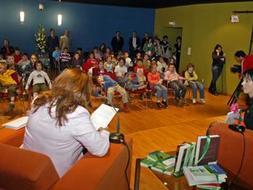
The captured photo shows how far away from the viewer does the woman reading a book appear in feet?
6.00

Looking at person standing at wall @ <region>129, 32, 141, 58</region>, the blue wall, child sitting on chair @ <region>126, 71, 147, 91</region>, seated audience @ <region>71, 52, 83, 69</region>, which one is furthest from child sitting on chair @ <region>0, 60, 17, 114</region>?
person standing at wall @ <region>129, 32, 141, 58</region>

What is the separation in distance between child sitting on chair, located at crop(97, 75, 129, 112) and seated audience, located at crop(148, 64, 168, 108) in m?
0.82

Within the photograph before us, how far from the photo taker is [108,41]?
12297 mm

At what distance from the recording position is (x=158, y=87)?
6551 millimetres

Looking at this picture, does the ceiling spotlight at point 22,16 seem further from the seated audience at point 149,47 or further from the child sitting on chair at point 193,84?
the child sitting on chair at point 193,84

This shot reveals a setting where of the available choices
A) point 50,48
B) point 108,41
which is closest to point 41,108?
point 50,48

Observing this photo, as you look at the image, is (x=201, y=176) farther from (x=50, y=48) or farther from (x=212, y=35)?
(x=50, y=48)

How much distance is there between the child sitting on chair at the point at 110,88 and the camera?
19.8ft

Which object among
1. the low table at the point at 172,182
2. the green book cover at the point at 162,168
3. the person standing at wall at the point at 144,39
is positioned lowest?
the low table at the point at 172,182

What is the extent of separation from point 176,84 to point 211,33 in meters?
3.20

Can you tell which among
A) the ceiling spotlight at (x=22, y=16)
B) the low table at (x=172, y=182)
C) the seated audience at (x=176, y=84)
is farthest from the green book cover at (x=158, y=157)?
the ceiling spotlight at (x=22, y=16)

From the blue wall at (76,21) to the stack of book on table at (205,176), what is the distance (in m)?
9.87

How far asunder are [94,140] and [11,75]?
14.8ft

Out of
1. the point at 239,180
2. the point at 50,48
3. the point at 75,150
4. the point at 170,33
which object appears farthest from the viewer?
the point at 170,33
